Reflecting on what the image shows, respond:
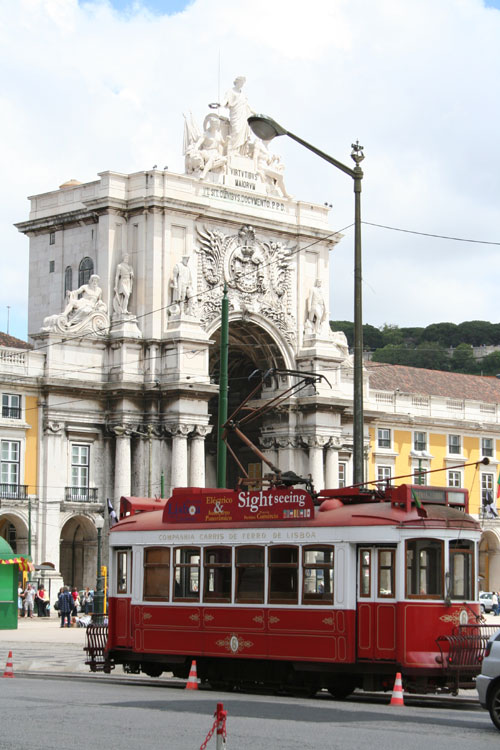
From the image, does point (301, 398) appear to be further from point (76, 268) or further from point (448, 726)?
point (448, 726)

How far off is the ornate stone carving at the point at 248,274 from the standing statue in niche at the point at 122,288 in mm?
3644

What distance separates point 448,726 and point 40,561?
44.6m

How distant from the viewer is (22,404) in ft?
208

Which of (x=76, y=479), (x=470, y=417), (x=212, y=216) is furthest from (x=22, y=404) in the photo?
(x=470, y=417)

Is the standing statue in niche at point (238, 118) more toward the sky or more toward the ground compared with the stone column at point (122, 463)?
more toward the sky

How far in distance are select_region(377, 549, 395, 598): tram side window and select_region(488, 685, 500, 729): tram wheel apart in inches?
183

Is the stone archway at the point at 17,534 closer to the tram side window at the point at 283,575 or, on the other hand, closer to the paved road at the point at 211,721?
the paved road at the point at 211,721

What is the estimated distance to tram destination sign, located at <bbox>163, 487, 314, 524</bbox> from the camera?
82.4 ft

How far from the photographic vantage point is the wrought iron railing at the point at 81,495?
63844 millimetres

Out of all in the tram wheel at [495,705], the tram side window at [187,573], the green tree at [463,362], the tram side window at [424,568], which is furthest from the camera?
the green tree at [463,362]

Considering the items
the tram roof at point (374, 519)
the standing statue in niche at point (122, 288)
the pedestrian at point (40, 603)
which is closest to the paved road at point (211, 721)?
the tram roof at point (374, 519)

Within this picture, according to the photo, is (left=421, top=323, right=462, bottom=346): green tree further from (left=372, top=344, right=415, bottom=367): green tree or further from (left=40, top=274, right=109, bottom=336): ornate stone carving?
(left=40, top=274, right=109, bottom=336): ornate stone carving

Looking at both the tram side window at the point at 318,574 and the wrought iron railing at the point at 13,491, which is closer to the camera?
the tram side window at the point at 318,574

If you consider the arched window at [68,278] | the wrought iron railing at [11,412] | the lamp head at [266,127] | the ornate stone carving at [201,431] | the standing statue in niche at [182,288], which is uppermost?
the arched window at [68,278]
